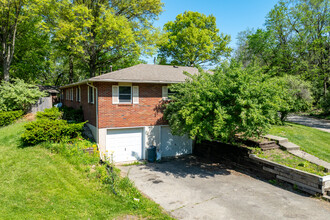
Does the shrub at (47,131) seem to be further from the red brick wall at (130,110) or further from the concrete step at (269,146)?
the concrete step at (269,146)

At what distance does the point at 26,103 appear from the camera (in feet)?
59.0

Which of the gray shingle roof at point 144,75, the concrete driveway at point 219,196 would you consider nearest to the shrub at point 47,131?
the gray shingle roof at point 144,75

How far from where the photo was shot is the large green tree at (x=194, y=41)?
91.3 feet

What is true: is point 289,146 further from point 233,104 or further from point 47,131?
point 47,131

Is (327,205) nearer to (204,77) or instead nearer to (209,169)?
(209,169)

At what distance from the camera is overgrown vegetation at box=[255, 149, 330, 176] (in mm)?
8312

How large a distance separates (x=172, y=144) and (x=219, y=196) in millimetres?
6082

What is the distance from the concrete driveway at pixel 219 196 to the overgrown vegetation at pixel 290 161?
3.80ft

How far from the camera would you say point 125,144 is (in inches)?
471

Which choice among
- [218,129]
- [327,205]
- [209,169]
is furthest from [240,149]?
[327,205]

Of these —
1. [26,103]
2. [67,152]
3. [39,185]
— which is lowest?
[39,185]

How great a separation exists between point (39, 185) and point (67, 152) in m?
2.39

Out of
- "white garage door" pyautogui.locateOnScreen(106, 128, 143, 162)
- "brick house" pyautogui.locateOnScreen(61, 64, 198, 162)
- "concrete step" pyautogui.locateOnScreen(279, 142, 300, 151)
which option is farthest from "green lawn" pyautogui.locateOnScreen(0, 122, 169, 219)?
"concrete step" pyautogui.locateOnScreen(279, 142, 300, 151)

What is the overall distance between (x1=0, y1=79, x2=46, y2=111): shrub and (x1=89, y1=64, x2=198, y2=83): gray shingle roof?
10066 mm
